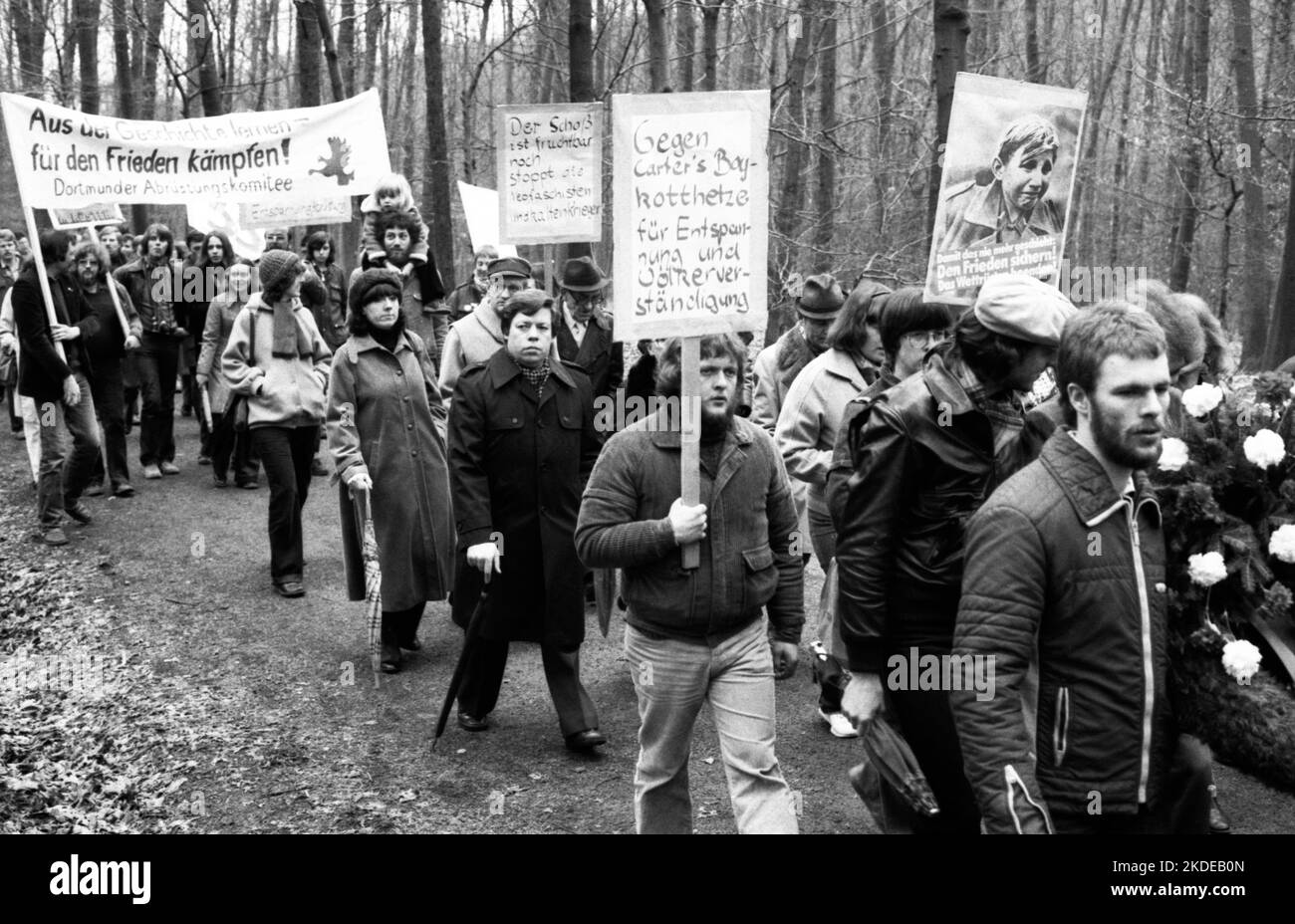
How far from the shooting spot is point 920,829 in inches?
162

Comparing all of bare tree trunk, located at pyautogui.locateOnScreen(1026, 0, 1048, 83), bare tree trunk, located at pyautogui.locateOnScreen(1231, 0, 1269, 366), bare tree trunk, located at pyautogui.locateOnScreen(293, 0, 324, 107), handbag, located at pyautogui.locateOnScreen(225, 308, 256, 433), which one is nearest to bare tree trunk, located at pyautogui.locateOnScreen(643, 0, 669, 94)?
handbag, located at pyautogui.locateOnScreen(225, 308, 256, 433)

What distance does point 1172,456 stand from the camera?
12.9ft

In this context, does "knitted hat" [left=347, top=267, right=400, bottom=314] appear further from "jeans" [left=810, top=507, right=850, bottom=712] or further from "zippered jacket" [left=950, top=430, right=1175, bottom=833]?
"zippered jacket" [left=950, top=430, right=1175, bottom=833]

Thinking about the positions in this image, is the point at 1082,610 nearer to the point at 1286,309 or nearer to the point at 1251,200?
the point at 1286,309

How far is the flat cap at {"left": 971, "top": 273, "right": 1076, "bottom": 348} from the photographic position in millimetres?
3773

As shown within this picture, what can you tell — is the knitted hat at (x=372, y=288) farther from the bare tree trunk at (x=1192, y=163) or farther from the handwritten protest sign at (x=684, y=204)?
the bare tree trunk at (x=1192, y=163)

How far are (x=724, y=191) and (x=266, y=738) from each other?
3.60 meters

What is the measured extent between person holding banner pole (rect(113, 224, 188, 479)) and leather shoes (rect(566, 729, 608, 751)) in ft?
26.1

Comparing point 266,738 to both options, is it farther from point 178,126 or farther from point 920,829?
point 178,126

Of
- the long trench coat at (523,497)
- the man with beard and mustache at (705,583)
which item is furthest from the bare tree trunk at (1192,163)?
the man with beard and mustache at (705,583)

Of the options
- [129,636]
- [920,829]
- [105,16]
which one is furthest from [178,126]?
[105,16]

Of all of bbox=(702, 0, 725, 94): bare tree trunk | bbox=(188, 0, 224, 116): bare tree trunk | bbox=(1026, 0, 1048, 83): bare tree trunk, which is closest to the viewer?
bbox=(702, 0, 725, 94): bare tree trunk

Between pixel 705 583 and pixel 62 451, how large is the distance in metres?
7.88

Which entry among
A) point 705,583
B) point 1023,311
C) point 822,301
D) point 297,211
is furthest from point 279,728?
point 297,211
